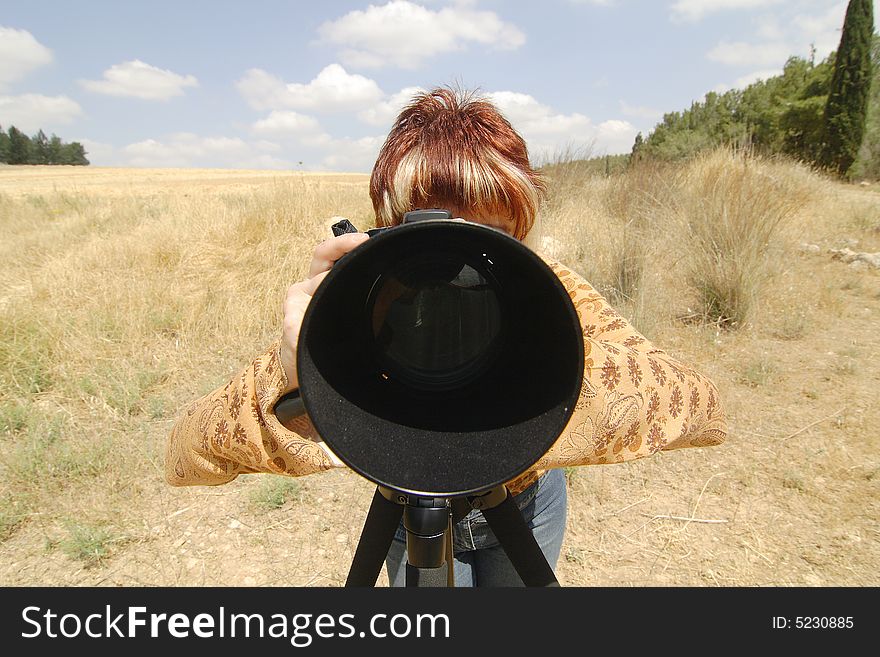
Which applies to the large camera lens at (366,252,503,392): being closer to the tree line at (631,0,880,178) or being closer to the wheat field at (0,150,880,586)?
the wheat field at (0,150,880,586)

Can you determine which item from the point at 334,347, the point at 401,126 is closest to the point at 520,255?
the point at 334,347

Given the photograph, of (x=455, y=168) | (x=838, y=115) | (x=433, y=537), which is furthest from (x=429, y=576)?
(x=838, y=115)

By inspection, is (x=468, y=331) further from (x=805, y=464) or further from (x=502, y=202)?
(x=805, y=464)

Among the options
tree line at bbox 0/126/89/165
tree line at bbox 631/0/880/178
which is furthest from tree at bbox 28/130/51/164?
tree line at bbox 631/0/880/178

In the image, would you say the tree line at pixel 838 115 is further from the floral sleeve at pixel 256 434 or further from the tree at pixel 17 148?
the tree at pixel 17 148

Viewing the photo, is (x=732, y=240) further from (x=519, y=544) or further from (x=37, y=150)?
(x=37, y=150)

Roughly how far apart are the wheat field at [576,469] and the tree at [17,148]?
7491 cm

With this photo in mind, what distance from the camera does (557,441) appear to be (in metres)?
0.67

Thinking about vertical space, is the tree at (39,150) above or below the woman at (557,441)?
above

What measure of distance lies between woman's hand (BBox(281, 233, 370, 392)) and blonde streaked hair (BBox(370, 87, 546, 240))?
278 mm

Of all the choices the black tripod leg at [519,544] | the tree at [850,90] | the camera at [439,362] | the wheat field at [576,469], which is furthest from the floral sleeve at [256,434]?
the tree at [850,90]

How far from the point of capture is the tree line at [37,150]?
61.0m

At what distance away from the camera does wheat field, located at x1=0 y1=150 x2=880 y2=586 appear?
7.09 feet

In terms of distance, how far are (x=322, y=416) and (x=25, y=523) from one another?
103 inches
